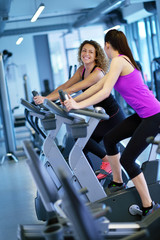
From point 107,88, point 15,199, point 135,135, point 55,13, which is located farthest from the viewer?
point 55,13

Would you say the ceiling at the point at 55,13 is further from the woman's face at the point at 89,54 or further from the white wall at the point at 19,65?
the woman's face at the point at 89,54

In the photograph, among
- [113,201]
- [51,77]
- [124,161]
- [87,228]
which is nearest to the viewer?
[87,228]

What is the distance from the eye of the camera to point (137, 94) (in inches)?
111

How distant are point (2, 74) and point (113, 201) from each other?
14.6 ft

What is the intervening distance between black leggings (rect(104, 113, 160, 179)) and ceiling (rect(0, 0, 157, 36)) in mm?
5522

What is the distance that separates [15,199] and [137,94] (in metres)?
2.40

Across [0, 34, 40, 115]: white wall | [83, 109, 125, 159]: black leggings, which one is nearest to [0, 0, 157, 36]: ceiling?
[0, 34, 40, 115]: white wall

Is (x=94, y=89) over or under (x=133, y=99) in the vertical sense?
over

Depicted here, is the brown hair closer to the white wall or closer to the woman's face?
the woman's face

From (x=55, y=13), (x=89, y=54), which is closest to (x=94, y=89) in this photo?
(x=89, y=54)

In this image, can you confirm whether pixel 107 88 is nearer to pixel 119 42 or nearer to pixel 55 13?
pixel 119 42

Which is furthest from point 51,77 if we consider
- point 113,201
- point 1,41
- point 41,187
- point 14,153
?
point 41,187

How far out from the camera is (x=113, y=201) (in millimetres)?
3092

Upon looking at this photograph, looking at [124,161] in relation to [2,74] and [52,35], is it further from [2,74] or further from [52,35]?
[52,35]
